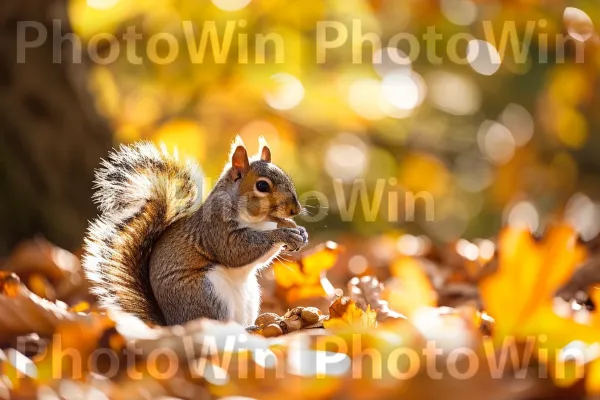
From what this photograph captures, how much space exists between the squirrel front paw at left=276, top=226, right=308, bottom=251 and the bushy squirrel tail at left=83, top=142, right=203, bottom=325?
0.27 metres

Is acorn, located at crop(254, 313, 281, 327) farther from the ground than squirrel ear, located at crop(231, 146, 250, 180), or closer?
closer

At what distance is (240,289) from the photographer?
196 centimetres

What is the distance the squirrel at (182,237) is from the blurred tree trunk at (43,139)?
1.71 meters

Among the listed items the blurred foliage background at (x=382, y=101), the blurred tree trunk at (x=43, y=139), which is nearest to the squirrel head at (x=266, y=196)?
the blurred tree trunk at (x=43, y=139)

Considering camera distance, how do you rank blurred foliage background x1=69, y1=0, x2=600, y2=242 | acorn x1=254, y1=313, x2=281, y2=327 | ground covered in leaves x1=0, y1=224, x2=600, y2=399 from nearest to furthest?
ground covered in leaves x1=0, y1=224, x2=600, y2=399, acorn x1=254, y1=313, x2=281, y2=327, blurred foliage background x1=69, y1=0, x2=600, y2=242

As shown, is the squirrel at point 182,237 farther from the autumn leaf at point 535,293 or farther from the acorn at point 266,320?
the autumn leaf at point 535,293

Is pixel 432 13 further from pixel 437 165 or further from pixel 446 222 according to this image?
pixel 446 222

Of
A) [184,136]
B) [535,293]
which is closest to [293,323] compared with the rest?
[535,293]

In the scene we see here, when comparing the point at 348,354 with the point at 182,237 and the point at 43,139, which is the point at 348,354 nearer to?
the point at 182,237

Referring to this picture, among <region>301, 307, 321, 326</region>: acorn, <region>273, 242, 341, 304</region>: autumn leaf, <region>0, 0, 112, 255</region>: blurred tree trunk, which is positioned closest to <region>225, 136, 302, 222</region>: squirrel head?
<region>273, 242, 341, 304</region>: autumn leaf

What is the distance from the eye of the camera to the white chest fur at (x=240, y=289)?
1.90 metres

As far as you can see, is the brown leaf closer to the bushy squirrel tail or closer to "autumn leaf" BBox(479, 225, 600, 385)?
the bushy squirrel tail

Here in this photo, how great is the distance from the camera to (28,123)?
12.3 ft

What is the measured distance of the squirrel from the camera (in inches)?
74.9
